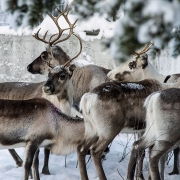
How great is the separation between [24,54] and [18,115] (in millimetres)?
4822

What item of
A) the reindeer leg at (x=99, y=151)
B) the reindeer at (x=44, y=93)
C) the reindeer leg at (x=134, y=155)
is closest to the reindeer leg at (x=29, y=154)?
the reindeer leg at (x=99, y=151)

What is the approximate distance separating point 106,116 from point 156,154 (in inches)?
30.7

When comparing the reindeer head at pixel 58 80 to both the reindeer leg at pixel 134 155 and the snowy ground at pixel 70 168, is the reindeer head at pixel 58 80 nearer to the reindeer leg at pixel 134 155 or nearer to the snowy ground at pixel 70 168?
the snowy ground at pixel 70 168

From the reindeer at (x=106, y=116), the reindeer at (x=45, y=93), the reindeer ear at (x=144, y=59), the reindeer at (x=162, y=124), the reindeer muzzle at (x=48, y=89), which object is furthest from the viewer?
the reindeer ear at (x=144, y=59)

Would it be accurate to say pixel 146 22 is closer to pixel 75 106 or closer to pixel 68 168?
pixel 68 168

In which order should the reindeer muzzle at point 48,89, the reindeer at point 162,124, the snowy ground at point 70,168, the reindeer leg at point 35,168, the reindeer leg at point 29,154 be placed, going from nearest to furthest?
1. the reindeer at point 162,124
2. the reindeer leg at point 29,154
3. the reindeer leg at point 35,168
4. the snowy ground at point 70,168
5. the reindeer muzzle at point 48,89

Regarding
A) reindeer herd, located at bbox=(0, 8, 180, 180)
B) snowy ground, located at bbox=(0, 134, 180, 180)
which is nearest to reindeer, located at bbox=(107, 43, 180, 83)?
snowy ground, located at bbox=(0, 134, 180, 180)

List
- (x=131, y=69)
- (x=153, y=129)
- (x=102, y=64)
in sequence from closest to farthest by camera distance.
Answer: (x=153, y=129) → (x=131, y=69) → (x=102, y=64)

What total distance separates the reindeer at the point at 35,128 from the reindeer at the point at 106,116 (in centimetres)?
12

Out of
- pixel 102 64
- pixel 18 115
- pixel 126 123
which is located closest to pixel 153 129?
pixel 126 123

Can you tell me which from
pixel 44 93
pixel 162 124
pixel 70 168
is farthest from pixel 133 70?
pixel 162 124

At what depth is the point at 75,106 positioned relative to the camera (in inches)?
295

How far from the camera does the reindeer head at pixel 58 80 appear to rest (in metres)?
6.07

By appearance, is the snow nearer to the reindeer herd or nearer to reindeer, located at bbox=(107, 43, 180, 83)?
the reindeer herd
